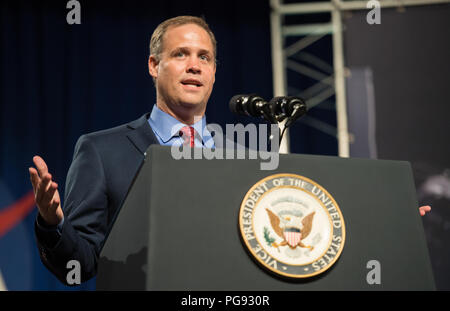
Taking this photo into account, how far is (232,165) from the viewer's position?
101cm

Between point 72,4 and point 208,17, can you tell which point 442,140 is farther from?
point 72,4

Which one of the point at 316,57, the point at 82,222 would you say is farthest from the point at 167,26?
the point at 316,57

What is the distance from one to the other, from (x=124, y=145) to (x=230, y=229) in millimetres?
613

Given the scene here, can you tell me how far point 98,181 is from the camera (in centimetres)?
143

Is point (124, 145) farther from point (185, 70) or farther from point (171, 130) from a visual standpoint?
point (185, 70)

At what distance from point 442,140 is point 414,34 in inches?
30.1

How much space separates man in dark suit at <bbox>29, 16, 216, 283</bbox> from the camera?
1215 millimetres

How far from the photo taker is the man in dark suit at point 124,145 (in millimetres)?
1215

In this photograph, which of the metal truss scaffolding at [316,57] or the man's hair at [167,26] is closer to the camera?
the man's hair at [167,26]

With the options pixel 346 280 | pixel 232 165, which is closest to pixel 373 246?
pixel 346 280

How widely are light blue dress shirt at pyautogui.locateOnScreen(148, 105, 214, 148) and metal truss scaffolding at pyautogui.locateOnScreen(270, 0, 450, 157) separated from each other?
255 centimetres

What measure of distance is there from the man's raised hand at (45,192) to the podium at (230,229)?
12 cm

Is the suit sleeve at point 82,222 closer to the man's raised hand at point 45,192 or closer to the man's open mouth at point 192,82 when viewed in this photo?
the man's raised hand at point 45,192

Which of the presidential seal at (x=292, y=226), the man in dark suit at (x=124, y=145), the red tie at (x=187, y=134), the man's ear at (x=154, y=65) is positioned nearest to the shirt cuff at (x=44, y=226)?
the man in dark suit at (x=124, y=145)
